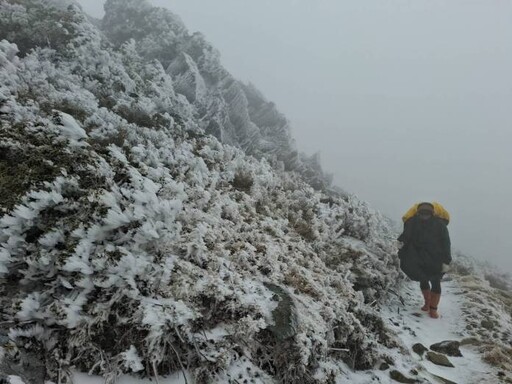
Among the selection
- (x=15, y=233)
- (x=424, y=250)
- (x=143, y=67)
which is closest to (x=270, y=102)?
(x=143, y=67)

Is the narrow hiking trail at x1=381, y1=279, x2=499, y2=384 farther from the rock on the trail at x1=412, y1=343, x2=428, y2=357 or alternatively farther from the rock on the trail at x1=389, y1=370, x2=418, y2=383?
the rock on the trail at x1=389, y1=370, x2=418, y2=383

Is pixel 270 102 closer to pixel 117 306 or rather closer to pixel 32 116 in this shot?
pixel 32 116

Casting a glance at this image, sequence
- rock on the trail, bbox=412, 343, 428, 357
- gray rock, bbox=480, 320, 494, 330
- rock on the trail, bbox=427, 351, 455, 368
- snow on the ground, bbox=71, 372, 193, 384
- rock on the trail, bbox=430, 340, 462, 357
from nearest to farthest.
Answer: snow on the ground, bbox=71, 372, 193, 384 → rock on the trail, bbox=427, 351, 455, 368 → rock on the trail, bbox=412, 343, 428, 357 → rock on the trail, bbox=430, 340, 462, 357 → gray rock, bbox=480, 320, 494, 330

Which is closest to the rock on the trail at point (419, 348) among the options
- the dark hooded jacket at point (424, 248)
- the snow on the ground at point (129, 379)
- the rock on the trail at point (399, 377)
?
the rock on the trail at point (399, 377)

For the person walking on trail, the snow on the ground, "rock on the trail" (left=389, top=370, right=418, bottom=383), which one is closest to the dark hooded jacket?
the person walking on trail

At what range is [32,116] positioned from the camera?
6.45m

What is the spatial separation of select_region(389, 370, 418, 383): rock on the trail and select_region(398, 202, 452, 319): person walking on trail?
116 inches

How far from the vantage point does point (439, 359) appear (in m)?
6.13

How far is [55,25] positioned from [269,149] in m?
11.0

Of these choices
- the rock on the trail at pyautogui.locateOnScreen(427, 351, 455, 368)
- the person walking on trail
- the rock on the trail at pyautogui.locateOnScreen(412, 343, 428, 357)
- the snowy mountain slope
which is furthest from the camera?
the person walking on trail

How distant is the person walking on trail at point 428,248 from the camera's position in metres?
7.86

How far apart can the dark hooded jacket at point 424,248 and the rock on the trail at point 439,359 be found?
204 cm

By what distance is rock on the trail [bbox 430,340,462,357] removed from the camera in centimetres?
642

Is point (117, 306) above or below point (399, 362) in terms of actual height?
below
